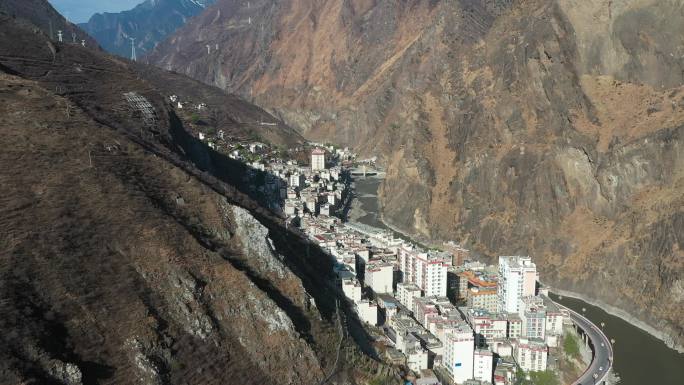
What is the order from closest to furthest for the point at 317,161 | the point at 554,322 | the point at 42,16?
the point at 554,322 < the point at 317,161 < the point at 42,16

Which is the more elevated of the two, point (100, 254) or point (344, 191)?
point (100, 254)

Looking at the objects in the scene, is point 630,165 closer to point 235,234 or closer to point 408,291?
point 408,291

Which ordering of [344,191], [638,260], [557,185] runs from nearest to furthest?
[638,260] < [557,185] < [344,191]

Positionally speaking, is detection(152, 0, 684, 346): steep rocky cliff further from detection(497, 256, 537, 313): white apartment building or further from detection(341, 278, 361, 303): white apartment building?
detection(341, 278, 361, 303): white apartment building

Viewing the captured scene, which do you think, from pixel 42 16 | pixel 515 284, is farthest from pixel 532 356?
pixel 42 16

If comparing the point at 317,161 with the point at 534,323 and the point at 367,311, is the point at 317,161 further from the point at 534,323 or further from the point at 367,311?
the point at 534,323

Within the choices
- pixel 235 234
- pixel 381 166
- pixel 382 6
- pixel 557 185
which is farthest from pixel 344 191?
pixel 382 6

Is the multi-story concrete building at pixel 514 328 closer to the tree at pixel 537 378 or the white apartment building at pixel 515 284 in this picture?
the white apartment building at pixel 515 284
